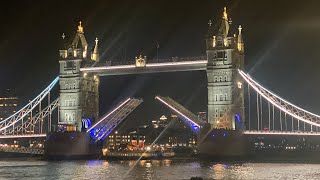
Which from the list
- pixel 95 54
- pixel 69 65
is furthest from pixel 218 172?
pixel 95 54

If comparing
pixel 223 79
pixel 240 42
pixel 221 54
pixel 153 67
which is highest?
pixel 240 42

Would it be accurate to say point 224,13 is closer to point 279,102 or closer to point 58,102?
point 279,102

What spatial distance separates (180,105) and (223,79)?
269 inches

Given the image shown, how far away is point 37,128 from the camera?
3905 inches

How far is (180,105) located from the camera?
78500 mm

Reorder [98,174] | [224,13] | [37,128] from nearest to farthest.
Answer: [98,174]
[224,13]
[37,128]

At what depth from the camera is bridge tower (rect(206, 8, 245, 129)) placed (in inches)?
2918

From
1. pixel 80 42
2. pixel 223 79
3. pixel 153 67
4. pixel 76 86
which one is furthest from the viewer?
pixel 80 42

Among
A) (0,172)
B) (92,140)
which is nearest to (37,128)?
(92,140)

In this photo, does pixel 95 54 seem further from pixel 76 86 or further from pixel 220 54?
pixel 220 54

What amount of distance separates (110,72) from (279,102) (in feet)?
66.3

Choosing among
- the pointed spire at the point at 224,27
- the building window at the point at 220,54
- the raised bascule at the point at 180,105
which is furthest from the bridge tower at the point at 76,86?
the pointed spire at the point at 224,27

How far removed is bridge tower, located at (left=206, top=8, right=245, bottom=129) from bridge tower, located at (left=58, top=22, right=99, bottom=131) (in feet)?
53.8

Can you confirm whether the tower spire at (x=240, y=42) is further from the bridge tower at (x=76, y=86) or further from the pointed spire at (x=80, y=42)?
the pointed spire at (x=80, y=42)
